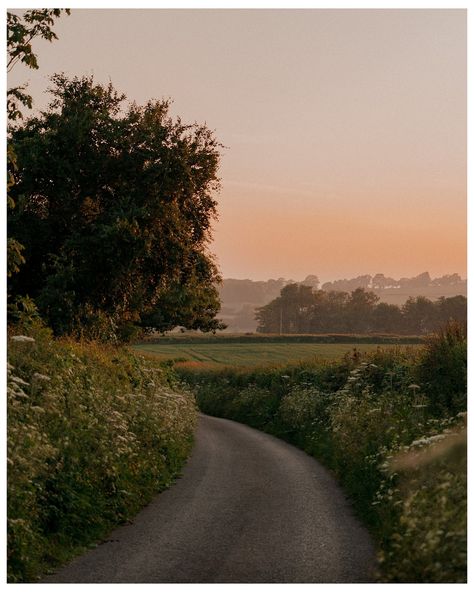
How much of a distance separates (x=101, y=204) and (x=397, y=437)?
20.9m

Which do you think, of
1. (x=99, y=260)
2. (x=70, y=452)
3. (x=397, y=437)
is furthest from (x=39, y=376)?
(x=99, y=260)

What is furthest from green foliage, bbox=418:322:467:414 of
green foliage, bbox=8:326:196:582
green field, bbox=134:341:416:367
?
green field, bbox=134:341:416:367

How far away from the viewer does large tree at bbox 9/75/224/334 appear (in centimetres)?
3058

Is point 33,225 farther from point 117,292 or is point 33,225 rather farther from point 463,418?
point 463,418

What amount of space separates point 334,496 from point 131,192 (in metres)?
18.1

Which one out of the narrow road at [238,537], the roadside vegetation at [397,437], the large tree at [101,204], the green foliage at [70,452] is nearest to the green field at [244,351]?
the roadside vegetation at [397,437]

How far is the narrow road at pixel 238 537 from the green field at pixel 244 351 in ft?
204

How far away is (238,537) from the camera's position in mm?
14031

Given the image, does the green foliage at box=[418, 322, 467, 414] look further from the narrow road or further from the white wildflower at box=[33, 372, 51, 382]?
the white wildflower at box=[33, 372, 51, 382]

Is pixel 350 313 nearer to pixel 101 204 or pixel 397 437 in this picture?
pixel 101 204

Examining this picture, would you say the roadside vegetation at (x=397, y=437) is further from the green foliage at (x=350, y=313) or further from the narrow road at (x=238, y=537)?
the green foliage at (x=350, y=313)

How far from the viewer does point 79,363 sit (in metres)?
20.2

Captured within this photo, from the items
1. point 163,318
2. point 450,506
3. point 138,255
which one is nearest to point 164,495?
point 450,506

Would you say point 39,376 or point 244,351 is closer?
point 39,376
